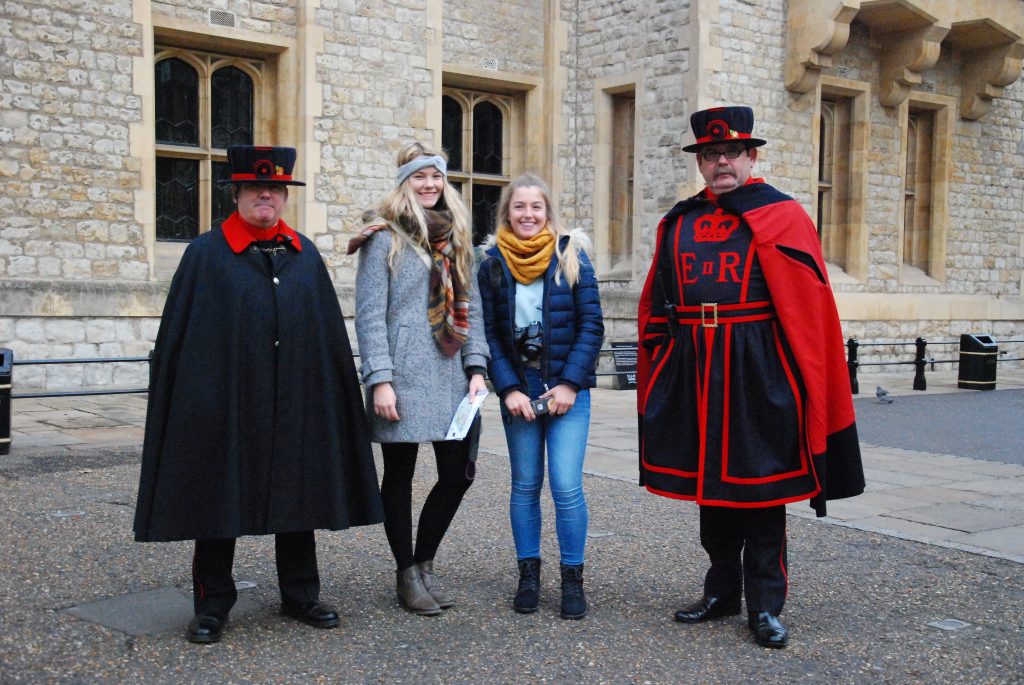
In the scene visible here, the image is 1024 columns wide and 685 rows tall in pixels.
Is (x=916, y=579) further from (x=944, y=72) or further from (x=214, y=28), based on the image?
(x=944, y=72)

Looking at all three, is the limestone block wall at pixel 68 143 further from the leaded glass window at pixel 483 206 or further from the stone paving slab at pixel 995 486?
the stone paving slab at pixel 995 486

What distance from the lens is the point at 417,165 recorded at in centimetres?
421

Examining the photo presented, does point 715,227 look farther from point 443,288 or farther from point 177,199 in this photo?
point 177,199

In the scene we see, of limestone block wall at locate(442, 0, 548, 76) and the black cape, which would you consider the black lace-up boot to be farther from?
limestone block wall at locate(442, 0, 548, 76)

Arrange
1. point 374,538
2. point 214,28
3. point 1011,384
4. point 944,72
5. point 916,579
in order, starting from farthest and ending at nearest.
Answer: point 944,72 → point 1011,384 → point 214,28 → point 374,538 → point 916,579

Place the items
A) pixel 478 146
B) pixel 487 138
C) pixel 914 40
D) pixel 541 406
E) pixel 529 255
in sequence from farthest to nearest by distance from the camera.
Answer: pixel 914 40, pixel 487 138, pixel 478 146, pixel 529 255, pixel 541 406

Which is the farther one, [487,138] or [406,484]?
[487,138]

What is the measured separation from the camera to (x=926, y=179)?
18109 mm

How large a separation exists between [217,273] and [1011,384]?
14.6 m

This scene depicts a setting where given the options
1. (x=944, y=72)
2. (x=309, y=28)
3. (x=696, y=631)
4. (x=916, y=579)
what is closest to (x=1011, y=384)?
(x=944, y=72)

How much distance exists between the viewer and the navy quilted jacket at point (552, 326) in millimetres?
4285

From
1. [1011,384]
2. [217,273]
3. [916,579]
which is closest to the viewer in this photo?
[217,273]

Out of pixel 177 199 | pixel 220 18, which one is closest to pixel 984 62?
pixel 220 18

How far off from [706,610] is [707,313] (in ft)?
3.86
